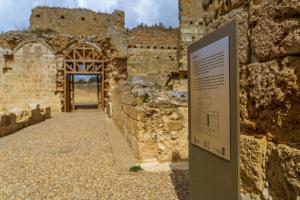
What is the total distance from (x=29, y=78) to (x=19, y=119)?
252 inches

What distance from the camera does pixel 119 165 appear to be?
5.11m

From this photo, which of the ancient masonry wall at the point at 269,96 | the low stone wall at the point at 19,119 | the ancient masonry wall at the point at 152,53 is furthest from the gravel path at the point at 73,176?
the ancient masonry wall at the point at 152,53

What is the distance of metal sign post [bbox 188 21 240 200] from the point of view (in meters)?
1.73

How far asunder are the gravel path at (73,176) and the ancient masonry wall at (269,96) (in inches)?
87.8

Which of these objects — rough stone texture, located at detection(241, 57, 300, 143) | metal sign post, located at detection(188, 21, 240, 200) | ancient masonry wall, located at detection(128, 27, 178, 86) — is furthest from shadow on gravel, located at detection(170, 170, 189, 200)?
ancient masonry wall, located at detection(128, 27, 178, 86)

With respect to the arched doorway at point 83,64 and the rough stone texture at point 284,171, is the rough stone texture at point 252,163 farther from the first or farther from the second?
the arched doorway at point 83,64

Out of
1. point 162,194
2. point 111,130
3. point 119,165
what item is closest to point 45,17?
point 111,130

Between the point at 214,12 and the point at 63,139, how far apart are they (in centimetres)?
695

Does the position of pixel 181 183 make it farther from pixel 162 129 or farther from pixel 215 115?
pixel 215 115

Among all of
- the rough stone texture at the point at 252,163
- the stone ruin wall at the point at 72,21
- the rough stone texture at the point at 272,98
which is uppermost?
the stone ruin wall at the point at 72,21

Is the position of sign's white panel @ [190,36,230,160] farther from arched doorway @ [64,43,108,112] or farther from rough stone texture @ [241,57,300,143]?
arched doorway @ [64,43,108,112]

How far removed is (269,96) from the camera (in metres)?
1.54

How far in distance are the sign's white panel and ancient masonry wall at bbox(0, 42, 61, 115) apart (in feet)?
51.1

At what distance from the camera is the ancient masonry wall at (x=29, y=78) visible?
53.8ft
